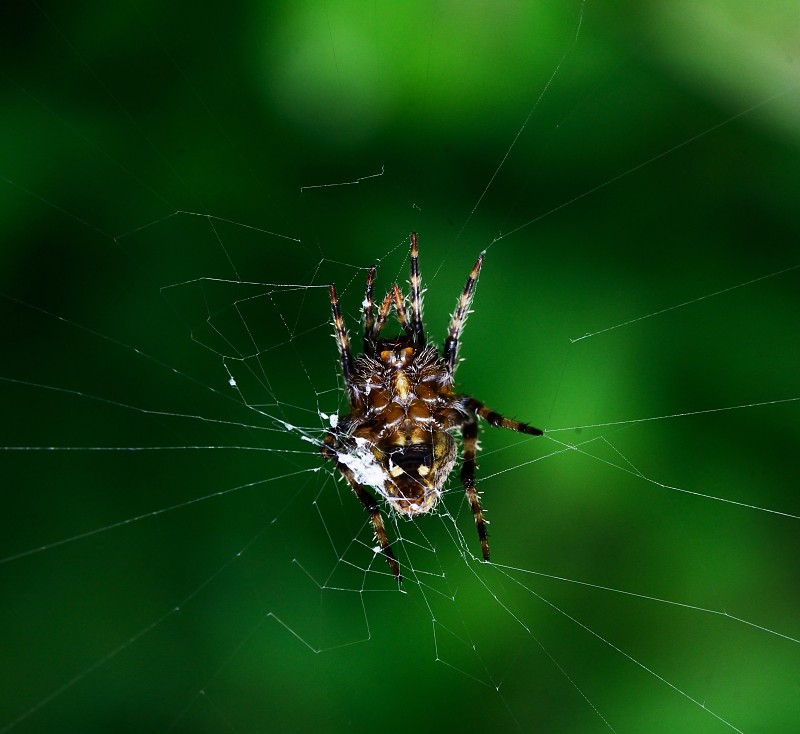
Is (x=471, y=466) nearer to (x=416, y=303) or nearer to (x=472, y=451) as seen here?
(x=472, y=451)

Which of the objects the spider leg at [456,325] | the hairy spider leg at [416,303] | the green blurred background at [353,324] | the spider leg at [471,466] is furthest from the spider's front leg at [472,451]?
the green blurred background at [353,324]

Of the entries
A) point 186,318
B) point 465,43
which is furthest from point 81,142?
point 465,43

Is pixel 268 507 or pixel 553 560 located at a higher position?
pixel 268 507

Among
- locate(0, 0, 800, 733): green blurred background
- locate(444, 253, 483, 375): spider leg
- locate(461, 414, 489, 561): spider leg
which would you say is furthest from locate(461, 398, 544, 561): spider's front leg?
locate(0, 0, 800, 733): green blurred background

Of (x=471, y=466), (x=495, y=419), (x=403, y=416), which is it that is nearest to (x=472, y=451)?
(x=471, y=466)

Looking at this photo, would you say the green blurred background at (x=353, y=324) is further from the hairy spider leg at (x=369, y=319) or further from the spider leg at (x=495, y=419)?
the spider leg at (x=495, y=419)

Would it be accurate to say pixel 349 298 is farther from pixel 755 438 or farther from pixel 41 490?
pixel 755 438
